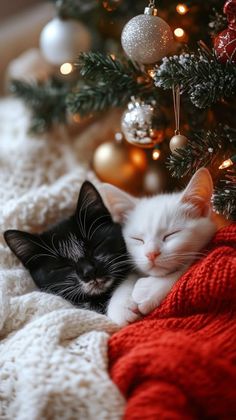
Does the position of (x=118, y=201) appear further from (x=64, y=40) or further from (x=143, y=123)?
(x=64, y=40)

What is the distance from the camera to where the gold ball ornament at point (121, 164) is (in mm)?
1122

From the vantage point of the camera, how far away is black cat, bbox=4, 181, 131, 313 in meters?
0.92

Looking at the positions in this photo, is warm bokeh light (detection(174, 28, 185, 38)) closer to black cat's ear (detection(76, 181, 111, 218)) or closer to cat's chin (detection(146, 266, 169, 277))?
black cat's ear (detection(76, 181, 111, 218))

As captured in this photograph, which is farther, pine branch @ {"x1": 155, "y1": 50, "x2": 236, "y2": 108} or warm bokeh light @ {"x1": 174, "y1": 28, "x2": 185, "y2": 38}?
warm bokeh light @ {"x1": 174, "y1": 28, "x2": 185, "y2": 38}

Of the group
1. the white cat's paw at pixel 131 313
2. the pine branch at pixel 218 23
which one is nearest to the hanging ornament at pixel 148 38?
the pine branch at pixel 218 23

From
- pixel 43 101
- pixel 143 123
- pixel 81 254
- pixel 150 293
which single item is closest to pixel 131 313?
pixel 150 293

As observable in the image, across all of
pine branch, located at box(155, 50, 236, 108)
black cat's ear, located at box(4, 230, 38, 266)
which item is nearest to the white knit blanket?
black cat's ear, located at box(4, 230, 38, 266)

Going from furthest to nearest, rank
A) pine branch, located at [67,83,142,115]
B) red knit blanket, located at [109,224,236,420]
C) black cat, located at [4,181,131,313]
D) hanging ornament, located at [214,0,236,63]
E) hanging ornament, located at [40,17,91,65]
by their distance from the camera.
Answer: hanging ornament, located at [40,17,91,65]
pine branch, located at [67,83,142,115]
black cat, located at [4,181,131,313]
hanging ornament, located at [214,0,236,63]
red knit blanket, located at [109,224,236,420]

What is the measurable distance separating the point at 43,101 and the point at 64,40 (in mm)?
171

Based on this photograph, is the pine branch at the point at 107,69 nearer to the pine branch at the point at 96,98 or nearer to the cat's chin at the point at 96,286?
the pine branch at the point at 96,98

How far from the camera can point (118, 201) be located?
3.25 ft

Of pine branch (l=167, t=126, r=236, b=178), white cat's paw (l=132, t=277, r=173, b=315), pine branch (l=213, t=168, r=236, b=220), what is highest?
pine branch (l=167, t=126, r=236, b=178)

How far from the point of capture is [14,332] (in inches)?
33.3

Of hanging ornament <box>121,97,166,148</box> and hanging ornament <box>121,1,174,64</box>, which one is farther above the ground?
hanging ornament <box>121,1,174,64</box>
